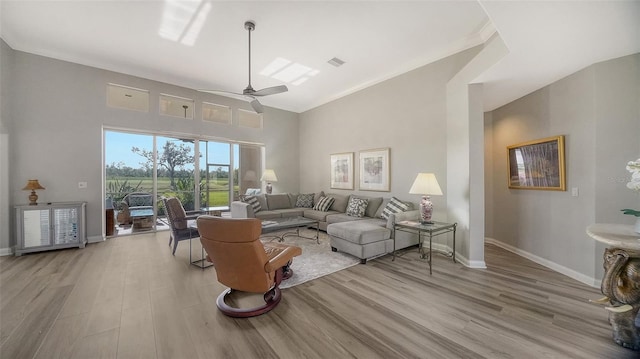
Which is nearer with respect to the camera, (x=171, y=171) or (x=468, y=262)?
(x=468, y=262)

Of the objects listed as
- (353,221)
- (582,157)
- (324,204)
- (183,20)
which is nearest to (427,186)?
(353,221)

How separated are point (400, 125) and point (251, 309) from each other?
4.29m

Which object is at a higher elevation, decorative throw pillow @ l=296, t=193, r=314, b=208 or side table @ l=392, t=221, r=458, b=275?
decorative throw pillow @ l=296, t=193, r=314, b=208

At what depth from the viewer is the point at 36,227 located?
13.5 feet

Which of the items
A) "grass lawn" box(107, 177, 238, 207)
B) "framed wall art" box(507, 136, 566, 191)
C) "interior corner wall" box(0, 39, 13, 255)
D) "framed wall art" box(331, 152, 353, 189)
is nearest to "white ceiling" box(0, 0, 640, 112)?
"interior corner wall" box(0, 39, 13, 255)

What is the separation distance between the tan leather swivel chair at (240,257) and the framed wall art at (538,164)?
4044 millimetres

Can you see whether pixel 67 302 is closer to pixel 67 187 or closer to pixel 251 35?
pixel 67 187

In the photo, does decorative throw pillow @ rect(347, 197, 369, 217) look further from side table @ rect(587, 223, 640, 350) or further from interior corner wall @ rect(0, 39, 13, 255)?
interior corner wall @ rect(0, 39, 13, 255)

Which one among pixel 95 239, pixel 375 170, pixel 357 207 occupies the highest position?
pixel 375 170

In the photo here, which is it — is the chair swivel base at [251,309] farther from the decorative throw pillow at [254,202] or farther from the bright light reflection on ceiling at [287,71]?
the bright light reflection on ceiling at [287,71]

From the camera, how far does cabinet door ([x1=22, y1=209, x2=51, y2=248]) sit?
13.2 ft

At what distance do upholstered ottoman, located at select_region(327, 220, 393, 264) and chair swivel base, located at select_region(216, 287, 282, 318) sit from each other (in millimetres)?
1513

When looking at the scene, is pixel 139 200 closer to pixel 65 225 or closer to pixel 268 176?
pixel 65 225

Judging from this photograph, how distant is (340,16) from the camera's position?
3.31 m
